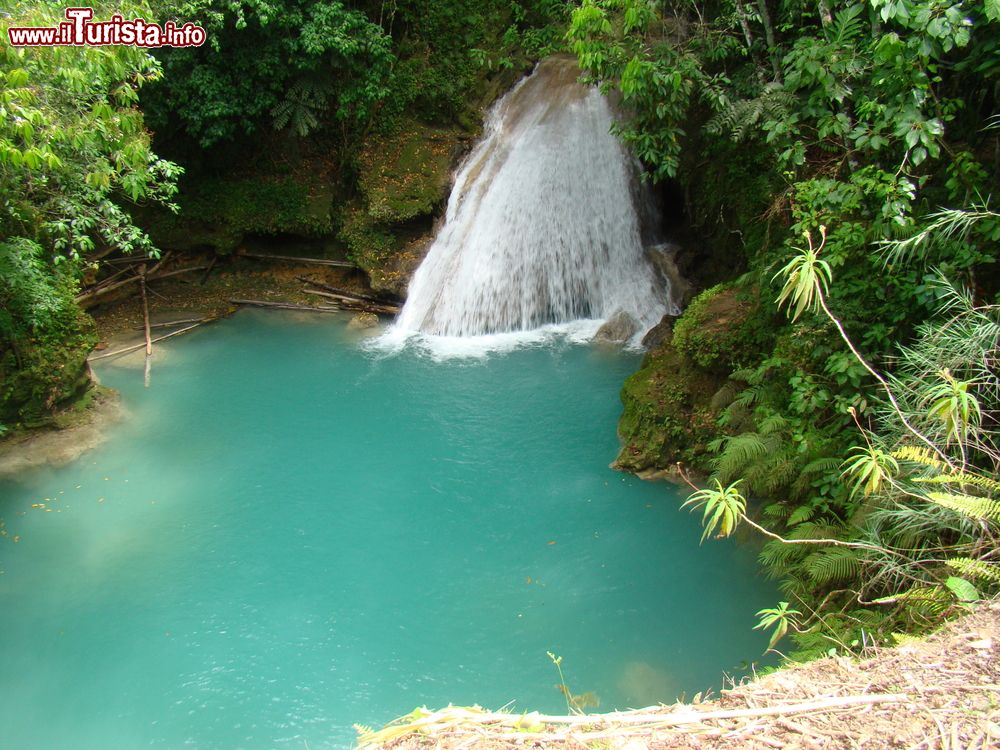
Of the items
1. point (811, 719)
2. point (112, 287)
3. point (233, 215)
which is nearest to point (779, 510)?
point (811, 719)

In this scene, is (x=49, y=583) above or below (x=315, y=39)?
below

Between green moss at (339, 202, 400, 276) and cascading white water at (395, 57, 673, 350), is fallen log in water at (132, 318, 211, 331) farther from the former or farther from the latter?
cascading white water at (395, 57, 673, 350)

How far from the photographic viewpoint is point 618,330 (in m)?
10.4

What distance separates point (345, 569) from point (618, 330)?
5.33 meters


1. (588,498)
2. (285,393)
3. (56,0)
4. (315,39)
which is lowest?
(588,498)

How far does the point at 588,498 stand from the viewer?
7.52m

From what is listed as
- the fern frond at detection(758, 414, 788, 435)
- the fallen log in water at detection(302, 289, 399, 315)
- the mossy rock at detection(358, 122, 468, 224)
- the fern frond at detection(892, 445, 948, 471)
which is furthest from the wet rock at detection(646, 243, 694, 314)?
the fern frond at detection(892, 445, 948, 471)

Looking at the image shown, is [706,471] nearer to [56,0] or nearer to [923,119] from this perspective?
[923,119]

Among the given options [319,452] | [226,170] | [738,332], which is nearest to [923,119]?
[738,332]

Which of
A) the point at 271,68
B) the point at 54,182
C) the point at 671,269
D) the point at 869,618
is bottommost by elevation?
the point at 869,618

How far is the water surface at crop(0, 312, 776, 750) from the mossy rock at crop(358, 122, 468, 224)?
10.7 ft

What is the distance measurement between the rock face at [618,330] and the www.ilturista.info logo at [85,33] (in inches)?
254

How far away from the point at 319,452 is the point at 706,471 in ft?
13.8

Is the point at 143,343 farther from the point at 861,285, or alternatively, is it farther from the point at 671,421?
the point at 861,285
